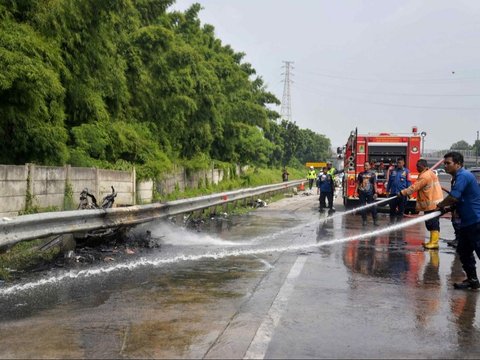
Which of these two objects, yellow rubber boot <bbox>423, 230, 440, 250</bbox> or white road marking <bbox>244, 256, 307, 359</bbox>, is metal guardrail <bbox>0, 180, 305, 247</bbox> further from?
yellow rubber boot <bbox>423, 230, 440, 250</bbox>

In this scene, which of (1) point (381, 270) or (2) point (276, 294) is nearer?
(2) point (276, 294)

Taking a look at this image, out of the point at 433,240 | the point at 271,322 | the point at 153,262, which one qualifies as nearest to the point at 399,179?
the point at 433,240

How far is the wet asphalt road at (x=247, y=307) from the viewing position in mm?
4898

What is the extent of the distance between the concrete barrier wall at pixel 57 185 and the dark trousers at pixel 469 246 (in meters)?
7.37

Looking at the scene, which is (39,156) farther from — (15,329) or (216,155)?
(216,155)

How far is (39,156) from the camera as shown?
52.1 feet

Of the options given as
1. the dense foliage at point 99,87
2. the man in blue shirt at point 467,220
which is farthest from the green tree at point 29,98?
the man in blue shirt at point 467,220

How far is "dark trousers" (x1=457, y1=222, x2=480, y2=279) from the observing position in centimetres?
772

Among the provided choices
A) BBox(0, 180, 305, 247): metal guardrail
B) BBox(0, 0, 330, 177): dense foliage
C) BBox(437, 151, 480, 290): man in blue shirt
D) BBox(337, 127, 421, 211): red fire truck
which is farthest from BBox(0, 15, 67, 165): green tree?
BBox(337, 127, 421, 211): red fire truck

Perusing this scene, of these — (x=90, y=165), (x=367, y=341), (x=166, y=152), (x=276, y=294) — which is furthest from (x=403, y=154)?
(x=367, y=341)

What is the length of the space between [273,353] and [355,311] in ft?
5.84

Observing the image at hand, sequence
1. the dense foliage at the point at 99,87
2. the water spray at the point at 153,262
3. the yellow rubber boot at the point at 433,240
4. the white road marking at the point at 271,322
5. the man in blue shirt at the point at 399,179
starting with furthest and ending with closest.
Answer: the man in blue shirt at the point at 399,179 → the dense foliage at the point at 99,87 → the yellow rubber boot at the point at 433,240 → the water spray at the point at 153,262 → the white road marking at the point at 271,322

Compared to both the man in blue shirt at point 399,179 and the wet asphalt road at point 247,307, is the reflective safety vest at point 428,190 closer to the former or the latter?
the wet asphalt road at point 247,307

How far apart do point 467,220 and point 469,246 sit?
0.35 metres
